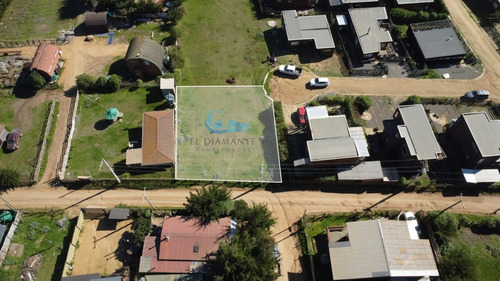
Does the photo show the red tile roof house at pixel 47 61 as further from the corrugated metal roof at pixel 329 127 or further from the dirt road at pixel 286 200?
the corrugated metal roof at pixel 329 127

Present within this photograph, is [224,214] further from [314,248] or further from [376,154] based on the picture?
[376,154]

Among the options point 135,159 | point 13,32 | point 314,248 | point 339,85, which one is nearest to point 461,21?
point 339,85

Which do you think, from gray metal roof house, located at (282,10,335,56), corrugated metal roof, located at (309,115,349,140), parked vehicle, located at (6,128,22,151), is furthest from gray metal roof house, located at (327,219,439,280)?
parked vehicle, located at (6,128,22,151)

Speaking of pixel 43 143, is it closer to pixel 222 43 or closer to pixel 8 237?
pixel 8 237

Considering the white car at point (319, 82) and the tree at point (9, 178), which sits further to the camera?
the white car at point (319, 82)

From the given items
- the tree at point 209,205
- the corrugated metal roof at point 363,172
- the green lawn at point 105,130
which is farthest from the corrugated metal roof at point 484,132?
the green lawn at point 105,130

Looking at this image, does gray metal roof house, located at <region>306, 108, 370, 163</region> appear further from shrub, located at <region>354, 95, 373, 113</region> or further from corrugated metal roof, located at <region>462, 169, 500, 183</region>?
corrugated metal roof, located at <region>462, 169, 500, 183</region>
